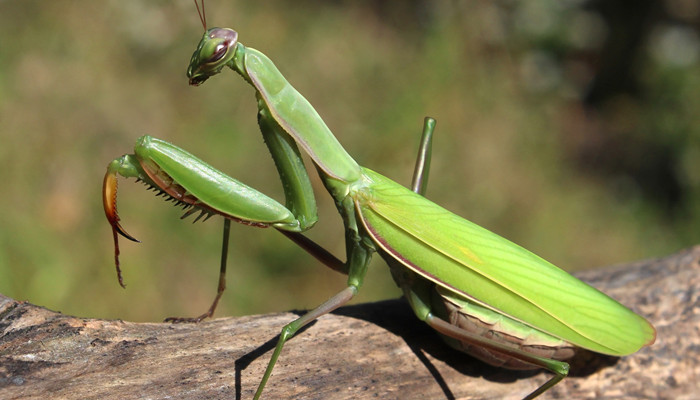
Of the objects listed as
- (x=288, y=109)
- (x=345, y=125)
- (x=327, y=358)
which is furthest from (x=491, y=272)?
(x=345, y=125)

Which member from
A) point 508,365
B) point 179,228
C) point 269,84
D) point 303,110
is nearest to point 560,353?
point 508,365

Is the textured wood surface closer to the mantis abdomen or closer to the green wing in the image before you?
the mantis abdomen

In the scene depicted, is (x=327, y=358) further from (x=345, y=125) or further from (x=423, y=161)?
(x=345, y=125)

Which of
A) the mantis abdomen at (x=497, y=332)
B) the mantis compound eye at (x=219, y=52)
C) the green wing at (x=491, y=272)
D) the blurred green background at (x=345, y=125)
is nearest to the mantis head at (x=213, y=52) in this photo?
the mantis compound eye at (x=219, y=52)

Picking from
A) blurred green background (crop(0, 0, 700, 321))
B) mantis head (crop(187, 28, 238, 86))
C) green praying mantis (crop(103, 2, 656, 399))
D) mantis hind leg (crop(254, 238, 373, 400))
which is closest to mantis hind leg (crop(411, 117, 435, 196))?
green praying mantis (crop(103, 2, 656, 399))

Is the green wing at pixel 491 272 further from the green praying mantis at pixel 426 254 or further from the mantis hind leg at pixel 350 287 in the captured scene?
the mantis hind leg at pixel 350 287
